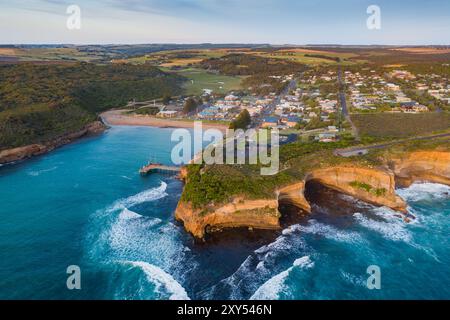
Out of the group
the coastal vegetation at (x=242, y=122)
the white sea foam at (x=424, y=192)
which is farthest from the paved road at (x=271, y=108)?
the white sea foam at (x=424, y=192)

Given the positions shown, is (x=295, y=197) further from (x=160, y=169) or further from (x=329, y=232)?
(x=160, y=169)

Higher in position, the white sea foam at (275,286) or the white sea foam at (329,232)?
the white sea foam at (329,232)

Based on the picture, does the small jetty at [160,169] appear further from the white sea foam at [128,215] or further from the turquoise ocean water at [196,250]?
the white sea foam at [128,215]

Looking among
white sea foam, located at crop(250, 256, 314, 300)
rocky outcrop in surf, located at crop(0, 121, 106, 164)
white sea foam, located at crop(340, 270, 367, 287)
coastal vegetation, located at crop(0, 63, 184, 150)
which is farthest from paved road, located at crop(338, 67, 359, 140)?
rocky outcrop in surf, located at crop(0, 121, 106, 164)

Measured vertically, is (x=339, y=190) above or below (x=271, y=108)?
below

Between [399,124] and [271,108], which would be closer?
[399,124]

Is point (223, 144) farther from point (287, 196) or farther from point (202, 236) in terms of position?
point (202, 236)

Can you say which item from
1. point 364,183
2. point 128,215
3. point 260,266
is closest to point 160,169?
point 128,215

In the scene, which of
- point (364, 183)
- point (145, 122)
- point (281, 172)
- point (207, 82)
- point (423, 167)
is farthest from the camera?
point (207, 82)
